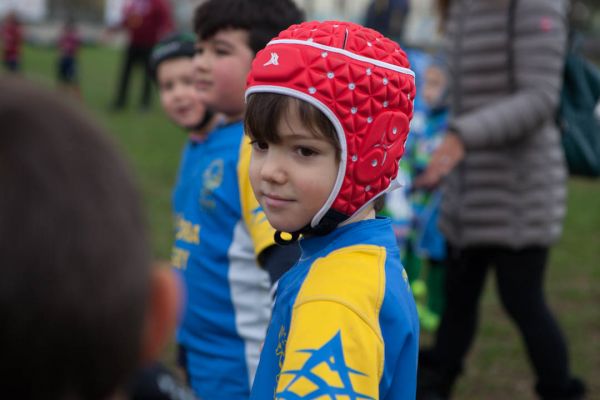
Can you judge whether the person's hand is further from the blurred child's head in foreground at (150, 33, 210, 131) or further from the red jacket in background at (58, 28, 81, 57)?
the red jacket in background at (58, 28, 81, 57)

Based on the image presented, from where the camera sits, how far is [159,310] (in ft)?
3.43

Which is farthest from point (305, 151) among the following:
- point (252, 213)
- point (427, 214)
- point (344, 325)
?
point (427, 214)

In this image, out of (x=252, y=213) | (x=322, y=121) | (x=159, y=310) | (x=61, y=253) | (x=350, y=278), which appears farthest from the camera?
(x=252, y=213)

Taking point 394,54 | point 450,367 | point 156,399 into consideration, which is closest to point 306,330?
point 156,399

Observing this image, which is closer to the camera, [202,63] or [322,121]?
[322,121]

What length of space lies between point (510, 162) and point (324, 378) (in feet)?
7.24

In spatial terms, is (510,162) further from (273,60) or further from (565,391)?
(273,60)

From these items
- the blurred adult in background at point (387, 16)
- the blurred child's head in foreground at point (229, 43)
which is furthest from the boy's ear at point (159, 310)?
the blurred adult in background at point (387, 16)

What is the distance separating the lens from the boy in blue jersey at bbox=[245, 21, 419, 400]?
170cm

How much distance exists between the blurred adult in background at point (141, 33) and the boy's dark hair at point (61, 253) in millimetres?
14119

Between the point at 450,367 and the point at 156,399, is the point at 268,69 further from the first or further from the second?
the point at 450,367

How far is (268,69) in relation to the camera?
188 cm

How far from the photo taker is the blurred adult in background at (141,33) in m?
14.7

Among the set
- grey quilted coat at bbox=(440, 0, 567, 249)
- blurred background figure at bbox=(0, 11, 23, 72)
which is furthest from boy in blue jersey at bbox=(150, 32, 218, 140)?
blurred background figure at bbox=(0, 11, 23, 72)
